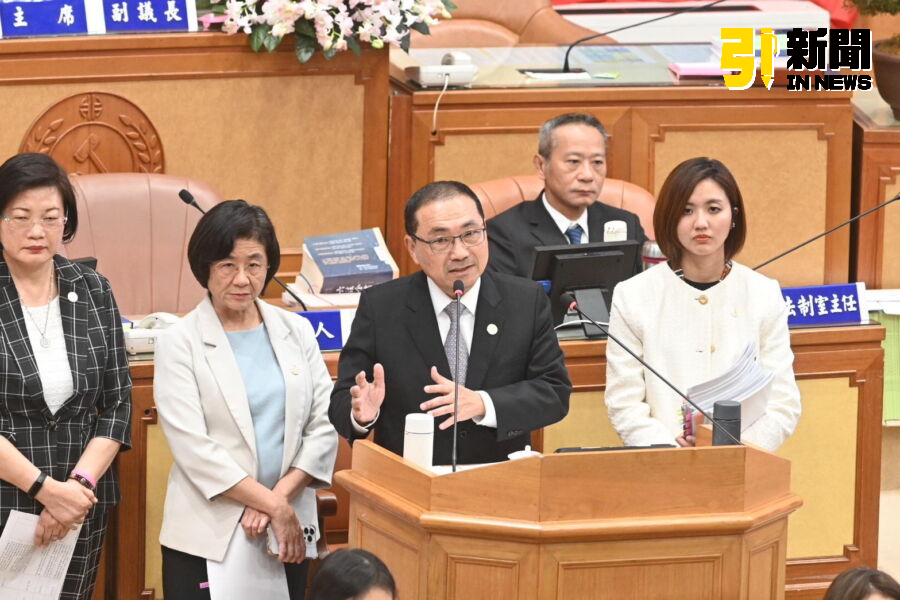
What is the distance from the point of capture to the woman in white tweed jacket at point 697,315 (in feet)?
11.7

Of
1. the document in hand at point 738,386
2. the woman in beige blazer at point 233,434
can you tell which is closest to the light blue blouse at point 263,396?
the woman in beige blazer at point 233,434

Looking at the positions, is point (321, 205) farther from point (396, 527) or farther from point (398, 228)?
point (396, 527)

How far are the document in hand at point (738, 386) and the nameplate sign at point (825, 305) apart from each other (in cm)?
92

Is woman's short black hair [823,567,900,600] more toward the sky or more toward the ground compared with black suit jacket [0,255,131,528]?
more toward the ground

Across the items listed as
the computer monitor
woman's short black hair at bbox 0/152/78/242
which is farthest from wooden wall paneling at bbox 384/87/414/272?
woman's short black hair at bbox 0/152/78/242

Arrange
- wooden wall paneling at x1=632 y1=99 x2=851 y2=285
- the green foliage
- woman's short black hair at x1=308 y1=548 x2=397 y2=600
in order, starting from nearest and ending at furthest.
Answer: woman's short black hair at x1=308 y1=548 x2=397 y2=600 → the green foliage → wooden wall paneling at x1=632 y1=99 x2=851 y2=285

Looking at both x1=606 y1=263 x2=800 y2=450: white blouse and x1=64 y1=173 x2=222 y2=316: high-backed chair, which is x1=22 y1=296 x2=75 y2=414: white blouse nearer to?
x1=606 y1=263 x2=800 y2=450: white blouse

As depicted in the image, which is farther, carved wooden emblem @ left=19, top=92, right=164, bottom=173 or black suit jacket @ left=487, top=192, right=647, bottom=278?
carved wooden emblem @ left=19, top=92, right=164, bottom=173

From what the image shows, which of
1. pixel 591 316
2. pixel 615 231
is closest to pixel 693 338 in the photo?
A: pixel 591 316

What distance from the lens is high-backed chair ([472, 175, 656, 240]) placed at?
16.8 feet

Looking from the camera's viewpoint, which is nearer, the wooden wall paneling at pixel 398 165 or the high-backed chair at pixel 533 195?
the high-backed chair at pixel 533 195

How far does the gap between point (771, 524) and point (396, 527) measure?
2.38 feet

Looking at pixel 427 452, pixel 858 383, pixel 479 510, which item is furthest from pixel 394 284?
pixel 858 383

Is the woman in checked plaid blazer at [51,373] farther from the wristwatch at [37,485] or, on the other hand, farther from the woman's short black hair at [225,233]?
the woman's short black hair at [225,233]
